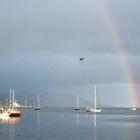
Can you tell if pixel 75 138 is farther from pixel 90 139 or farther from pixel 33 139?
pixel 33 139

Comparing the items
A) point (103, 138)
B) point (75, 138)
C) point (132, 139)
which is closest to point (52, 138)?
point (75, 138)

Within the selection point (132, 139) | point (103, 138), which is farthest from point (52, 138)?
point (132, 139)

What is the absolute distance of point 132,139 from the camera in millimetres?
95688

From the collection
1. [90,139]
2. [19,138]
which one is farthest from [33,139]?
[90,139]

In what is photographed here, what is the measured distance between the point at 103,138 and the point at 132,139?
22.4ft

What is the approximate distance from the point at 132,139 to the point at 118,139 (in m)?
3.53

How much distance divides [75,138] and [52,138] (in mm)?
5359

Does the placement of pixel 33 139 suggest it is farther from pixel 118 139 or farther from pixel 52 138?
pixel 118 139

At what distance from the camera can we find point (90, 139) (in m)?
93.9

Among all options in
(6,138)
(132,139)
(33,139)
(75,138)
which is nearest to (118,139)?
(132,139)

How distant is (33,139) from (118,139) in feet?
65.0

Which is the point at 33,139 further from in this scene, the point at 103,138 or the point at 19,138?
the point at 103,138

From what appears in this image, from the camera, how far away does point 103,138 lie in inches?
3812

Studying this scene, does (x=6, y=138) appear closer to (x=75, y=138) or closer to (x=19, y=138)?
(x=19, y=138)
